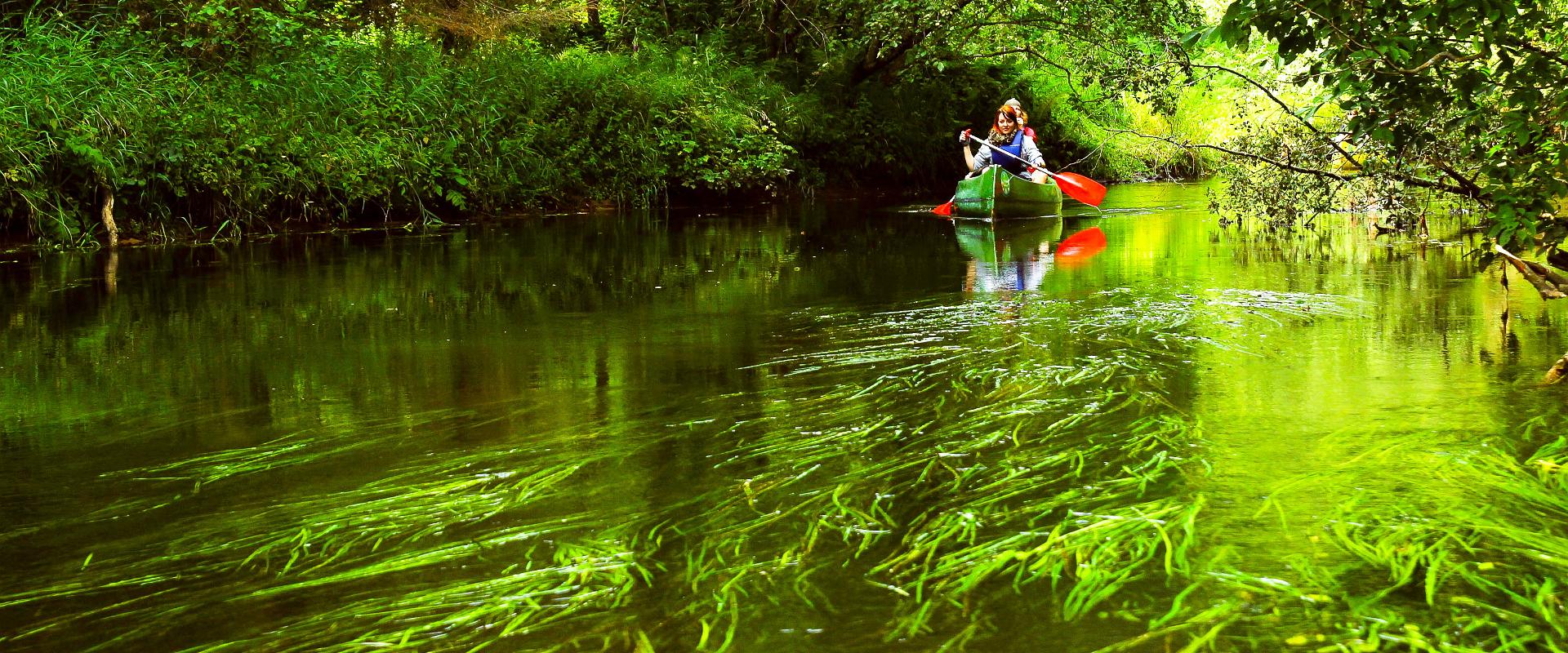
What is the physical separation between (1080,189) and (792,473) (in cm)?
1334

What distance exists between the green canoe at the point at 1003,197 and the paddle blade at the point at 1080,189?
28cm

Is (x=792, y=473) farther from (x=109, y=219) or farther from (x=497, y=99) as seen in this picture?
(x=497, y=99)

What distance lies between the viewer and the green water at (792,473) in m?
2.47

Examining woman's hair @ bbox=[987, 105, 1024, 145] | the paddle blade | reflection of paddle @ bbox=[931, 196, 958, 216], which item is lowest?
reflection of paddle @ bbox=[931, 196, 958, 216]

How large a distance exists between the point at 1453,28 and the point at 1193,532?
7.90 ft

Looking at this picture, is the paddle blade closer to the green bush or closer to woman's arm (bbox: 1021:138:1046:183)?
woman's arm (bbox: 1021:138:1046:183)

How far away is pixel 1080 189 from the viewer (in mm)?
16125

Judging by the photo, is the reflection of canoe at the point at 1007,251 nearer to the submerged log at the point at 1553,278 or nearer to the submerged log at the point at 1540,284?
the submerged log at the point at 1540,284

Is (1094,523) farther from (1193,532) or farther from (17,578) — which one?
(17,578)

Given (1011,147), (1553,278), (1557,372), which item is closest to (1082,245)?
(1011,147)

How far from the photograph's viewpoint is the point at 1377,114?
5.02 meters

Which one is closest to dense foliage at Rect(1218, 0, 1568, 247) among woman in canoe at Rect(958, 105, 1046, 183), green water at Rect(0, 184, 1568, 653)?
green water at Rect(0, 184, 1568, 653)

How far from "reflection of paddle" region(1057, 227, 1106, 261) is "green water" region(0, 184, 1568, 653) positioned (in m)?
3.00

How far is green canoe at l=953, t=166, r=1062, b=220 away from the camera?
587 inches
